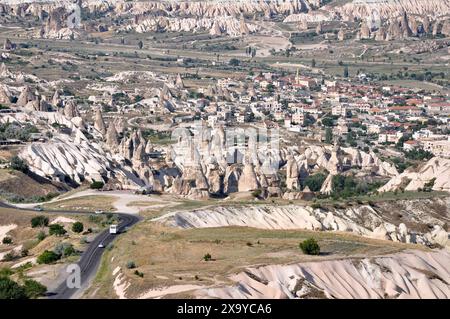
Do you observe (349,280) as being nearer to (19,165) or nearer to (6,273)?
(6,273)

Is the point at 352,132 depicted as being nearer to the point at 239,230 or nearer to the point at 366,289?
the point at 239,230

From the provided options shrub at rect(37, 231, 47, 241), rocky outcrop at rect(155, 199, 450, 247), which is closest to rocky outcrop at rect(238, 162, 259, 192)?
rocky outcrop at rect(155, 199, 450, 247)

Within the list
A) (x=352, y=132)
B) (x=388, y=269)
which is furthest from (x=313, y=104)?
(x=388, y=269)

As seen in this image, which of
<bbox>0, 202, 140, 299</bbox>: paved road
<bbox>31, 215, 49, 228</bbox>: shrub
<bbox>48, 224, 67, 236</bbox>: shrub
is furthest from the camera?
<bbox>31, 215, 49, 228</bbox>: shrub

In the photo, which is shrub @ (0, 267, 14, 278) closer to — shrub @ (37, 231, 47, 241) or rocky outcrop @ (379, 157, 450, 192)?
shrub @ (37, 231, 47, 241)

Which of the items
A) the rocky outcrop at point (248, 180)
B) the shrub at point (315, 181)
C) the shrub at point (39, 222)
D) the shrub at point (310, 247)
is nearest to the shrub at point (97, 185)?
the rocky outcrop at point (248, 180)
